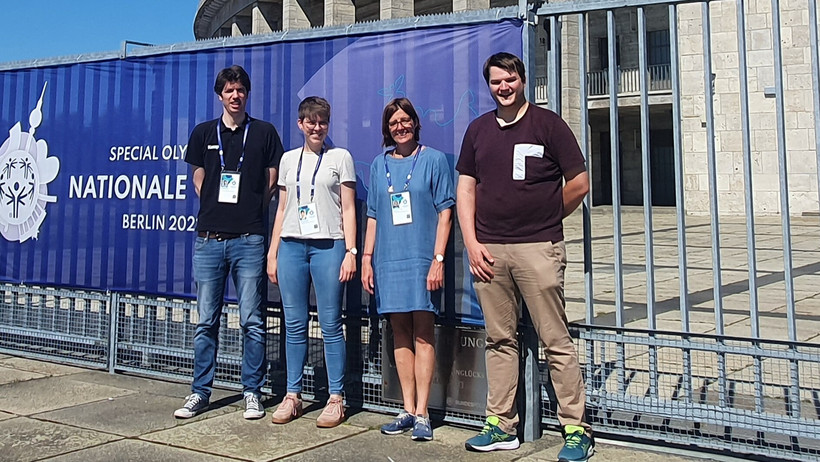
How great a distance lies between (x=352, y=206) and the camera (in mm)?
4305

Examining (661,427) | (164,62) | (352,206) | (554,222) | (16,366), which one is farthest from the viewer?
(16,366)

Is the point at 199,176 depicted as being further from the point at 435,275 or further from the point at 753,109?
the point at 753,109

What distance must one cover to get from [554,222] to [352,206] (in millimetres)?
1259

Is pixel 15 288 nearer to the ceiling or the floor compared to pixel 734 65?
nearer to the floor

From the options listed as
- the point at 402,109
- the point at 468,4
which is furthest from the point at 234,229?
the point at 468,4

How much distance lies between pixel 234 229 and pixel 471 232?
160cm

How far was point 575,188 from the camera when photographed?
11.9 feet

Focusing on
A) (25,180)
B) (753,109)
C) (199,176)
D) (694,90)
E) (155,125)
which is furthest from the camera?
(694,90)

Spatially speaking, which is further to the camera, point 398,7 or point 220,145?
point 398,7

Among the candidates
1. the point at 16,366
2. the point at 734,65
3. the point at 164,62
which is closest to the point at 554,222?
the point at 164,62

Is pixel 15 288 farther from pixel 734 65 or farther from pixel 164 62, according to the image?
pixel 734 65

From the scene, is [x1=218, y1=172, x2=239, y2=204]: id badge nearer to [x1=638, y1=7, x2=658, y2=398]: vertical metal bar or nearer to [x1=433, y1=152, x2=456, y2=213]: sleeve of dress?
[x1=433, y1=152, x2=456, y2=213]: sleeve of dress

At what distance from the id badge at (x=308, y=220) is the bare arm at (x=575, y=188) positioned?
4.81ft

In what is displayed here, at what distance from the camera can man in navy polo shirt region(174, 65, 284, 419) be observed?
4.55 meters
